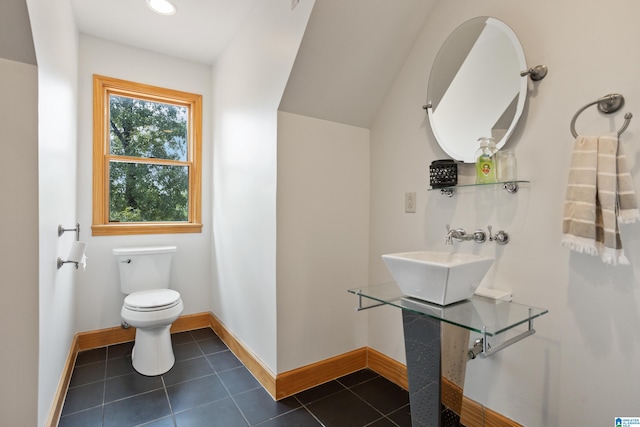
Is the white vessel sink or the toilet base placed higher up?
the white vessel sink

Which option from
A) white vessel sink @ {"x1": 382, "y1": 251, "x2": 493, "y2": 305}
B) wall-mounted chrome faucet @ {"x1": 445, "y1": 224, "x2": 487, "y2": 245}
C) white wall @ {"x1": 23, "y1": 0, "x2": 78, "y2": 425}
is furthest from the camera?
wall-mounted chrome faucet @ {"x1": 445, "y1": 224, "x2": 487, "y2": 245}

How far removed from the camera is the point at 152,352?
7.21ft

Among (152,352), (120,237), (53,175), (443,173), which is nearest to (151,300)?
(152,352)

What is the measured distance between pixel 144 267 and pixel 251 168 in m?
1.29

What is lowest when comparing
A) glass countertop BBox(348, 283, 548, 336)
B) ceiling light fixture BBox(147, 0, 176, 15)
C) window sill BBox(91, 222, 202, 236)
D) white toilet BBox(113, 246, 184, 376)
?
white toilet BBox(113, 246, 184, 376)

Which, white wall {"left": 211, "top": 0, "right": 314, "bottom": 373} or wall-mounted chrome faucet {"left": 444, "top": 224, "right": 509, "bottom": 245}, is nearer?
wall-mounted chrome faucet {"left": 444, "top": 224, "right": 509, "bottom": 245}

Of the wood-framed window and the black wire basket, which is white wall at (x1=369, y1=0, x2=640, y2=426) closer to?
the black wire basket

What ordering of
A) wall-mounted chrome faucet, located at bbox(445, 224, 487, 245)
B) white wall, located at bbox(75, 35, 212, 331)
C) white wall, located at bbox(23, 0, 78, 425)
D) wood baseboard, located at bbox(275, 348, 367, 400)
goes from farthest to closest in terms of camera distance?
white wall, located at bbox(75, 35, 212, 331)
wood baseboard, located at bbox(275, 348, 367, 400)
wall-mounted chrome faucet, located at bbox(445, 224, 487, 245)
white wall, located at bbox(23, 0, 78, 425)

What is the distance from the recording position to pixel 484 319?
1111mm

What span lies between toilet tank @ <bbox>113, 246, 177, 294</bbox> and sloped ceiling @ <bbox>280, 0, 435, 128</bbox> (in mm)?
1691

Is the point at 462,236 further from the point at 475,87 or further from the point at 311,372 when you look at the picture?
the point at 311,372

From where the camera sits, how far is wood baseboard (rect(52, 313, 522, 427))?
153 centimetres

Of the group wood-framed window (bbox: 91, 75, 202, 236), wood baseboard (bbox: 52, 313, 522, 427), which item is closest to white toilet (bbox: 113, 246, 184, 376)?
wood-framed window (bbox: 91, 75, 202, 236)

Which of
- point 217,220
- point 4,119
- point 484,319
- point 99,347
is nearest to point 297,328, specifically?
point 484,319
